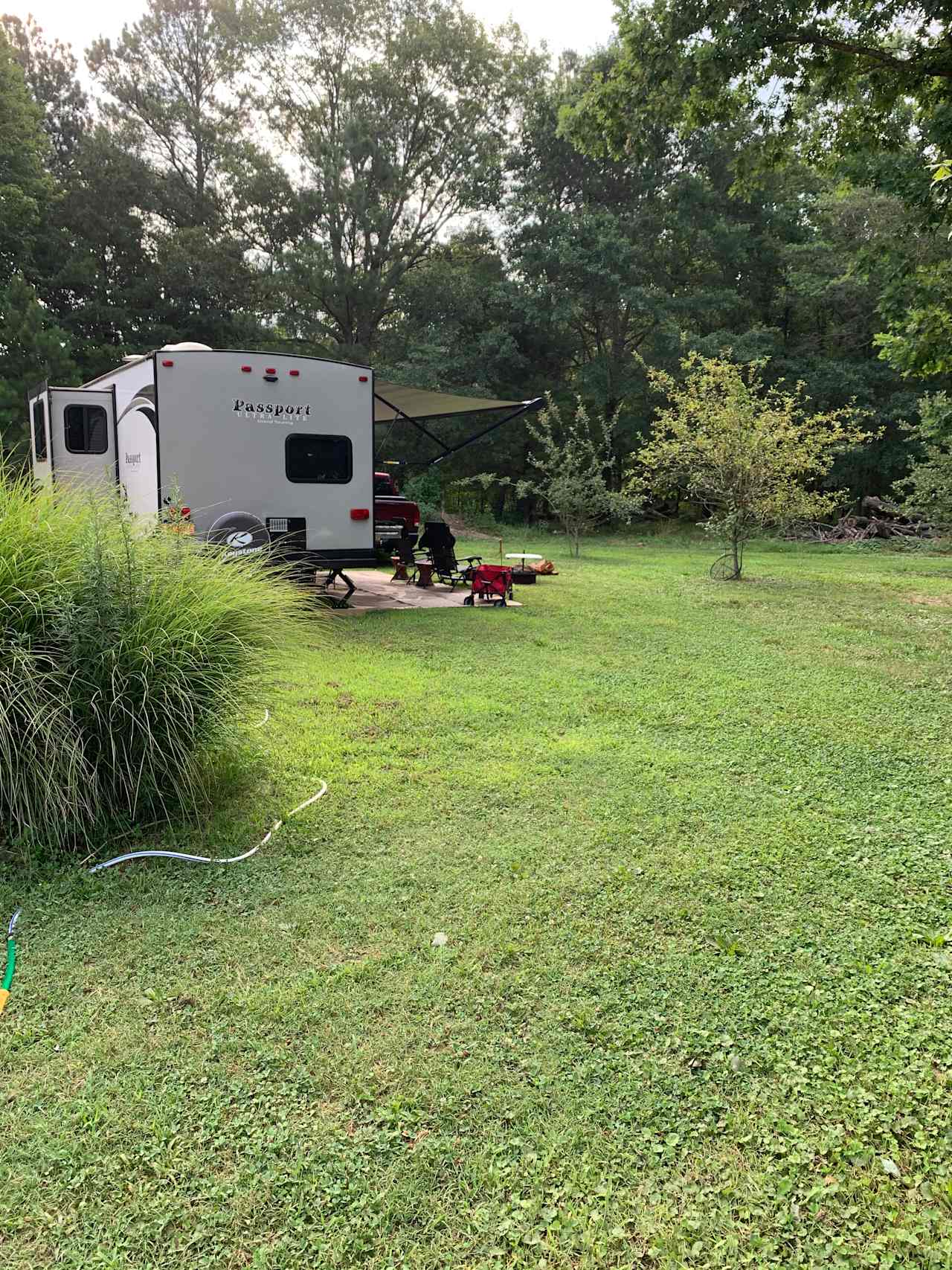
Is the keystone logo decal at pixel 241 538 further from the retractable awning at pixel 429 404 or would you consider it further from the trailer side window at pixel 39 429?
the trailer side window at pixel 39 429

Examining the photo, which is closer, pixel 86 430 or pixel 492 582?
pixel 492 582

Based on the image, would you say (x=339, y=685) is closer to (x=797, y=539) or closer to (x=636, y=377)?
(x=797, y=539)

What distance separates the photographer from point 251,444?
7.28 meters

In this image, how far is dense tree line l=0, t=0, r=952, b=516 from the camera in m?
19.5

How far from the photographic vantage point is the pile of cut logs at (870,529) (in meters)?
16.9

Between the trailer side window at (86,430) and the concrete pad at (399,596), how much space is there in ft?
10.1

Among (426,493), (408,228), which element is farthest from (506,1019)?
(408,228)

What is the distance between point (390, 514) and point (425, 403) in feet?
6.36

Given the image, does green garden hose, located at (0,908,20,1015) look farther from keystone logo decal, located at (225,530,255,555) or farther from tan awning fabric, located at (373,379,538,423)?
tan awning fabric, located at (373,379,538,423)

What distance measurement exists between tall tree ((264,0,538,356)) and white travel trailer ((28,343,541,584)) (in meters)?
14.5

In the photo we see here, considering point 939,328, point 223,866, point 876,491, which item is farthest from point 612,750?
point 876,491

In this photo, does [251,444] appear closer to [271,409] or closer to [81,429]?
[271,409]

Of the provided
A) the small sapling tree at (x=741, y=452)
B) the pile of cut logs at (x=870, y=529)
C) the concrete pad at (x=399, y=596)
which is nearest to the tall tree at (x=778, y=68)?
the small sapling tree at (x=741, y=452)

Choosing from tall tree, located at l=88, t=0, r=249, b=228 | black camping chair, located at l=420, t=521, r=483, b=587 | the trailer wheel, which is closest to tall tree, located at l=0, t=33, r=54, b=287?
tall tree, located at l=88, t=0, r=249, b=228
